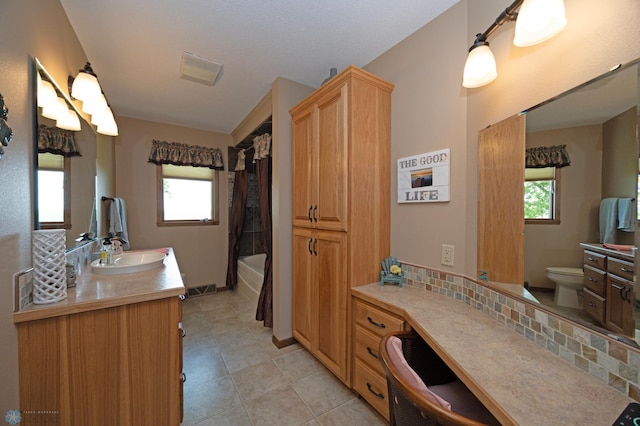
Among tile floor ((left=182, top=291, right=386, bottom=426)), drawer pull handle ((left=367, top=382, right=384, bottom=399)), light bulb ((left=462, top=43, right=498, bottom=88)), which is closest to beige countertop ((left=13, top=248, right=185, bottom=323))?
tile floor ((left=182, top=291, right=386, bottom=426))

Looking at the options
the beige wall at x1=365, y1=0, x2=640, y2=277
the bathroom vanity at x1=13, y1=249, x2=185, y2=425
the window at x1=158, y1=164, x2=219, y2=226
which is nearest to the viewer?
the beige wall at x1=365, y1=0, x2=640, y2=277

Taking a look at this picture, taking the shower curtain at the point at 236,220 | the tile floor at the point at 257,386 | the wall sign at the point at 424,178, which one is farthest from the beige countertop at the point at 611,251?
the shower curtain at the point at 236,220

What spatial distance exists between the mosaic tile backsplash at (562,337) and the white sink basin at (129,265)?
6.60ft

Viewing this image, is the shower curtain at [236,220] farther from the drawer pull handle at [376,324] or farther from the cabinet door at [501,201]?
the cabinet door at [501,201]

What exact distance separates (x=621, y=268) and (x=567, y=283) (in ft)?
0.60

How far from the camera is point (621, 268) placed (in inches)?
29.9

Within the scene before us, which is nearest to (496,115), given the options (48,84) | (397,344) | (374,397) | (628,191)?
(628,191)

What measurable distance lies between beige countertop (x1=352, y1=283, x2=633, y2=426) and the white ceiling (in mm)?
1859

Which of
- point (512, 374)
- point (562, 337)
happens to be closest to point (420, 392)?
point (512, 374)

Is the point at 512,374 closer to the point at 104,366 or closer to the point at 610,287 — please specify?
the point at 610,287

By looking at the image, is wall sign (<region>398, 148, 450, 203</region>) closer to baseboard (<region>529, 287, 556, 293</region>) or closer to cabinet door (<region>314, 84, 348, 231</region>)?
cabinet door (<region>314, 84, 348, 231</region>)

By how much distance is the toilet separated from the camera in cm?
87

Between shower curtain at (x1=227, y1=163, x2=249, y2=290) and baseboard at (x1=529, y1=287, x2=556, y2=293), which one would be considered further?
shower curtain at (x1=227, y1=163, x2=249, y2=290)

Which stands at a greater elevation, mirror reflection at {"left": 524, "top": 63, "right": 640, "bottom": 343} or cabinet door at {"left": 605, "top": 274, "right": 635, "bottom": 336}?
mirror reflection at {"left": 524, "top": 63, "right": 640, "bottom": 343}
